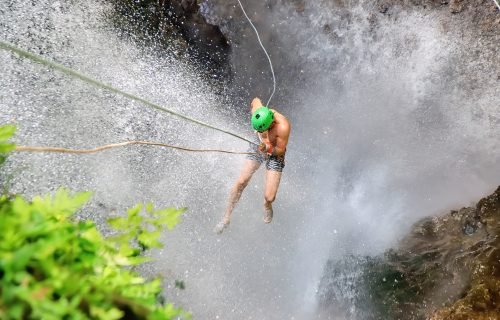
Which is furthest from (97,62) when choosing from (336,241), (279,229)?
(336,241)

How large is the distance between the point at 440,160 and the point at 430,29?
2643 millimetres

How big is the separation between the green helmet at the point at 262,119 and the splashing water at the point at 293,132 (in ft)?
5.48

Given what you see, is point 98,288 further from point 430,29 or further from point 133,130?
point 430,29

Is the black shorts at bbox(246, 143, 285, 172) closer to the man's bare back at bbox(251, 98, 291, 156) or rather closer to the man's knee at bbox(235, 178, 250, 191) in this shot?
the man's bare back at bbox(251, 98, 291, 156)

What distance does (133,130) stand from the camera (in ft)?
19.8

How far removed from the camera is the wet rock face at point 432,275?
196 inches

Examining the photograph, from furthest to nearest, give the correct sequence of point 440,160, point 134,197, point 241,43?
point 241,43 → point 440,160 → point 134,197

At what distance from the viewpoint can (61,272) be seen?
1.46 m

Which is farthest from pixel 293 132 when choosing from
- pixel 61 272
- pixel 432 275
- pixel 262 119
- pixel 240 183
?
pixel 61 272

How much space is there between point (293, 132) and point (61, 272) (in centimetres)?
672

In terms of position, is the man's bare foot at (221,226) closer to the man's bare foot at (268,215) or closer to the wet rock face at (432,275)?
the man's bare foot at (268,215)

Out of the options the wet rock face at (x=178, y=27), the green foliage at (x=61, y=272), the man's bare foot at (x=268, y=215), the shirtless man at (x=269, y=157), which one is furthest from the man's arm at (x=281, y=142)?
the green foliage at (x=61, y=272)

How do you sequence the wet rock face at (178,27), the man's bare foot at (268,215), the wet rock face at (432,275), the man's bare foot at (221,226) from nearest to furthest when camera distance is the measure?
the wet rock face at (432,275), the man's bare foot at (221,226), the man's bare foot at (268,215), the wet rock face at (178,27)

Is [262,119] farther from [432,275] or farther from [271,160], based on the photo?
[432,275]
